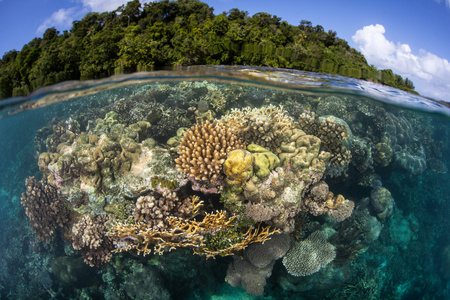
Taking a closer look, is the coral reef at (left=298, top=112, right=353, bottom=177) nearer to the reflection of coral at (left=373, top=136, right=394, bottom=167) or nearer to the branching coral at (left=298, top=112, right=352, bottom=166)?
the branching coral at (left=298, top=112, right=352, bottom=166)

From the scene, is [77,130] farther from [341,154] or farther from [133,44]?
[341,154]

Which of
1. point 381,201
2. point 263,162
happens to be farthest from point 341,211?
point 381,201

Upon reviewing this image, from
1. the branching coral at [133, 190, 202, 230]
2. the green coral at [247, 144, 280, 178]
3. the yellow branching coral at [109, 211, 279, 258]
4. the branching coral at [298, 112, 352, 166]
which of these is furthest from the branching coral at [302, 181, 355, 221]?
the branching coral at [133, 190, 202, 230]

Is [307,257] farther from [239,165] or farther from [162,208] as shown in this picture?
[162,208]

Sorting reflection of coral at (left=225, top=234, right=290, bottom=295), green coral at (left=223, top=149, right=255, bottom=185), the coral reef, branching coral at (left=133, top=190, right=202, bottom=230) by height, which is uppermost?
the coral reef

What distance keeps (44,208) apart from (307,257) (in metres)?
8.30

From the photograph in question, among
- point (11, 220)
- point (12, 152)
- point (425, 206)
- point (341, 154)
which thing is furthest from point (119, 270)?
point (12, 152)

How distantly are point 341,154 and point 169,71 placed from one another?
6747 millimetres

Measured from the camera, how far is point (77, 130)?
8.43m

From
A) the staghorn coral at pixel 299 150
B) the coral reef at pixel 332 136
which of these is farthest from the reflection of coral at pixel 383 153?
the staghorn coral at pixel 299 150

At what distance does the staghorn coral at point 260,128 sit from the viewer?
5598 millimetres

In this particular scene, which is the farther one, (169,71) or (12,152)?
(12,152)

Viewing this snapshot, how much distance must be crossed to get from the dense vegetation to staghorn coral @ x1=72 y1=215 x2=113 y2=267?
5.27 m

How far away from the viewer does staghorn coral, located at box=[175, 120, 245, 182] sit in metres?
4.67
